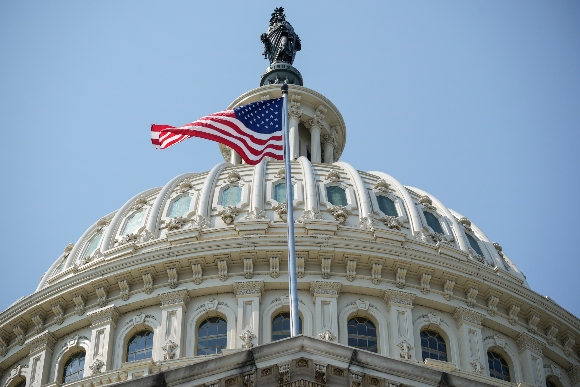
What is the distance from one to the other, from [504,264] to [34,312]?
20662 mm

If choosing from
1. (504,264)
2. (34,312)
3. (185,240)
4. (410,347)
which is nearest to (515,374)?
(410,347)

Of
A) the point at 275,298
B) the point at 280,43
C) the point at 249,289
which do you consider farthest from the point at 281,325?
the point at 280,43

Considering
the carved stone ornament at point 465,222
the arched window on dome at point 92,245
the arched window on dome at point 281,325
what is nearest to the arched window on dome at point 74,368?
the arched window on dome at point 92,245

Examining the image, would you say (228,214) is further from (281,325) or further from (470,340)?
(470,340)

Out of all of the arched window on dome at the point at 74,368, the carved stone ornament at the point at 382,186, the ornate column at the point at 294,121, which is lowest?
the arched window on dome at the point at 74,368

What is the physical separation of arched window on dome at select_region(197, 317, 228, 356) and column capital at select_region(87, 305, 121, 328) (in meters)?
3.43

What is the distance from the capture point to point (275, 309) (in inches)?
1895

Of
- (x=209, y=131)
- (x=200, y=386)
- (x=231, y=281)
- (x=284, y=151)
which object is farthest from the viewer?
(x=231, y=281)

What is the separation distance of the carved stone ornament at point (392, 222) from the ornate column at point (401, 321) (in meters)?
4.43

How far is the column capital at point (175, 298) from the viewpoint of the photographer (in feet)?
160

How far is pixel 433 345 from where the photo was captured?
48875 millimetres

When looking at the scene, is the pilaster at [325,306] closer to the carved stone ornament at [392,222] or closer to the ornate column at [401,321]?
the ornate column at [401,321]

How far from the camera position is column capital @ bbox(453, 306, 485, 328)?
49438mm

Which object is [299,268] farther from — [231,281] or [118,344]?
[118,344]
